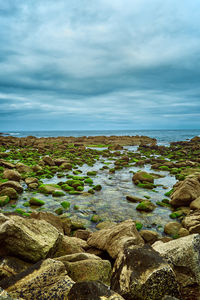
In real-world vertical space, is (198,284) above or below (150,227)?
above

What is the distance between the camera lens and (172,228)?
33.7 feet

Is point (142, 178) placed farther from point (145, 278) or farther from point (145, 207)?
point (145, 278)

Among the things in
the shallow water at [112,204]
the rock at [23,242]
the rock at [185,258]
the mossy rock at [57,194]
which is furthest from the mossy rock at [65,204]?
the rock at [185,258]

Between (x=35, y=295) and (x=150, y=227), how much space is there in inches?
317

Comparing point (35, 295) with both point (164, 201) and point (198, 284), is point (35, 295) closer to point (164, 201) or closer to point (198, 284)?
point (198, 284)

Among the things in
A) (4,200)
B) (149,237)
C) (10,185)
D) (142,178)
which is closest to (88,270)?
(149,237)

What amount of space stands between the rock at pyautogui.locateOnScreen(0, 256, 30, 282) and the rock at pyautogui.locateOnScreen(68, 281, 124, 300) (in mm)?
1774

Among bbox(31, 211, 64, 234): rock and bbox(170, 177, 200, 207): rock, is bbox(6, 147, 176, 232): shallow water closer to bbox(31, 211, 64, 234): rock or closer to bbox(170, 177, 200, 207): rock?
bbox(170, 177, 200, 207): rock

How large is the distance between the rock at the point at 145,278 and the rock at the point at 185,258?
2.53ft

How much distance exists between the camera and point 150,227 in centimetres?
1088

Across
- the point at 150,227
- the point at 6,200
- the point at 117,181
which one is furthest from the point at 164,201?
the point at 6,200

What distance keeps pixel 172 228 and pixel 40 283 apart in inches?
309

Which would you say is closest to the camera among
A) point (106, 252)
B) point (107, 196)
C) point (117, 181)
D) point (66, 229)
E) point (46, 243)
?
point (46, 243)

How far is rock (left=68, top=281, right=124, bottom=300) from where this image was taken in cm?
354
